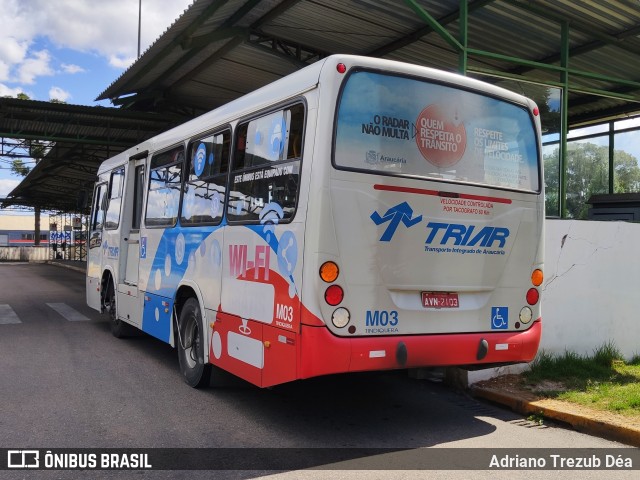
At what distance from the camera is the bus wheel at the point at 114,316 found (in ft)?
33.1

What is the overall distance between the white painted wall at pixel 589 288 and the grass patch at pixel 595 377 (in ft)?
0.44

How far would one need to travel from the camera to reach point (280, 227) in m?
5.25

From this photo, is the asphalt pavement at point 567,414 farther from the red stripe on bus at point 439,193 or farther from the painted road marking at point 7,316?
the painted road marking at point 7,316

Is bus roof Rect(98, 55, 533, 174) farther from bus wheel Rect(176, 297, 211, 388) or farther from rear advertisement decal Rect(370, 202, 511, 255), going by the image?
A: bus wheel Rect(176, 297, 211, 388)

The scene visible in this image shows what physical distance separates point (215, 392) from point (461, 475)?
10.4 ft

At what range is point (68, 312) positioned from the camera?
1362 cm

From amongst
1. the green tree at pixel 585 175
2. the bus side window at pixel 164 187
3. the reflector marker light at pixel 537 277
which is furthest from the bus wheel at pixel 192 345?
the green tree at pixel 585 175

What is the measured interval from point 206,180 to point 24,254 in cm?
4812

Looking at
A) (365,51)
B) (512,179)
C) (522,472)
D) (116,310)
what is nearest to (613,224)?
(512,179)

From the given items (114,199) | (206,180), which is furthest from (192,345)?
(114,199)

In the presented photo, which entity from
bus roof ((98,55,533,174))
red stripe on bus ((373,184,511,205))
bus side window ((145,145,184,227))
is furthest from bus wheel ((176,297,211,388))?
red stripe on bus ((373,184,511,205))

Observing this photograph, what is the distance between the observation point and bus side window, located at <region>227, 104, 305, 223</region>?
522 centimetres

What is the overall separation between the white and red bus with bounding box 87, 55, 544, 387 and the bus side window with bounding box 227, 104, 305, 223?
0.06 feet

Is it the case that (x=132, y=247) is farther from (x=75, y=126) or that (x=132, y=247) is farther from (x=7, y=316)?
(x=75, y=126)
